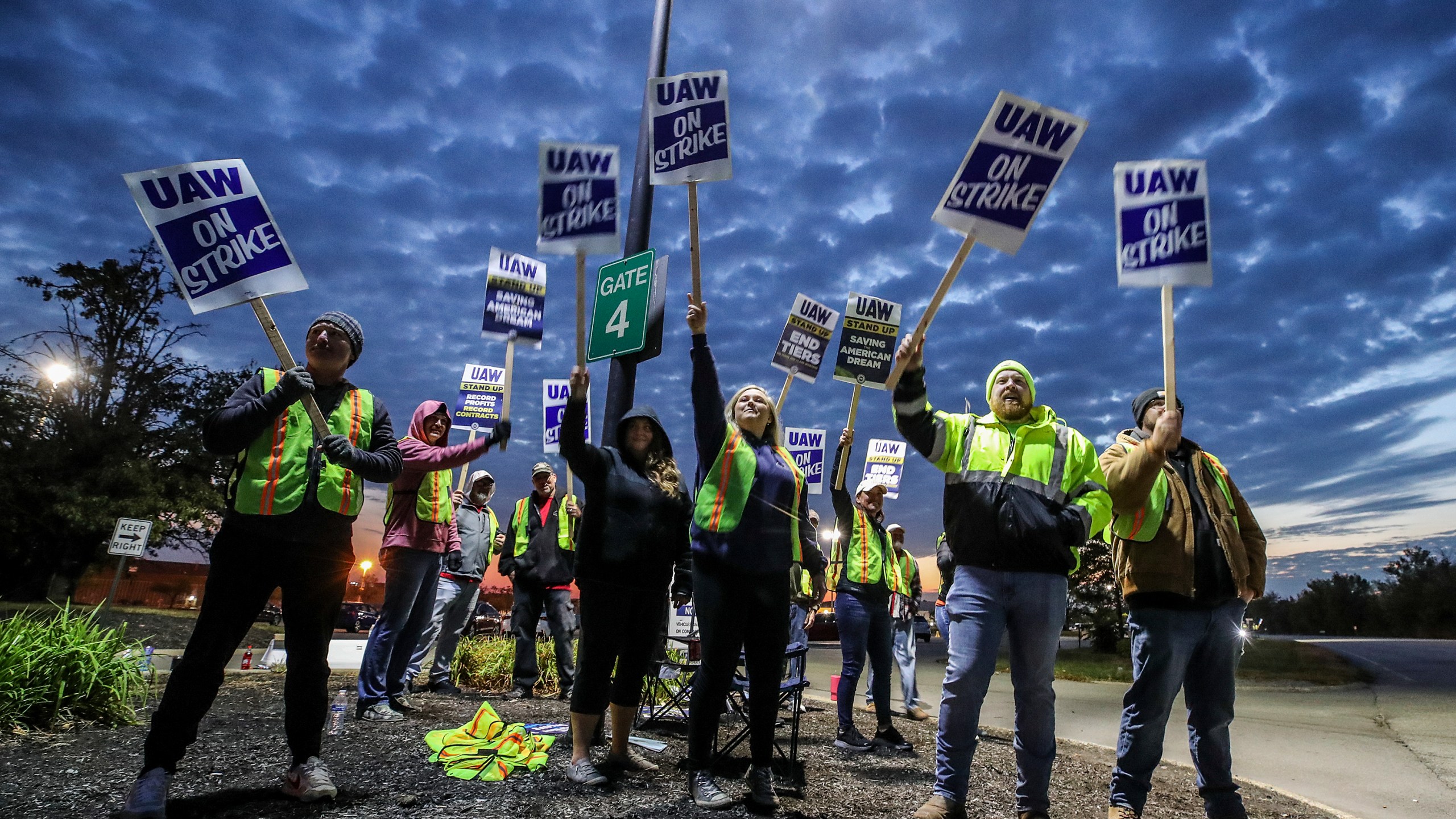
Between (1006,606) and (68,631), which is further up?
(1006,606)

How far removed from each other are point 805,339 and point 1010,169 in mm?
2892

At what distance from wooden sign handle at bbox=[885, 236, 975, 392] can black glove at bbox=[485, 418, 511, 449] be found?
1795mm

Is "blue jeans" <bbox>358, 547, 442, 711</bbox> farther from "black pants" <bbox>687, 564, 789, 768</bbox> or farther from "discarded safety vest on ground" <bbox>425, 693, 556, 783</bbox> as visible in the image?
"black pants" <bbox>687, 564, 789, 768</bbox>

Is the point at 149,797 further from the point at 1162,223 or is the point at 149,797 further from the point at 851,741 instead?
the point at 1162,223

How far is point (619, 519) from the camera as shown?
3648 millimetres

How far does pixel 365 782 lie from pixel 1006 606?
2.85 m

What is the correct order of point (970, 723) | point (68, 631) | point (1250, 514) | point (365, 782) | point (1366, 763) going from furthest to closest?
1. point (1366, 763)
2. point (68, 631)
3. point (1250, 514)
4. point (365, 782)
5. point (970, 723)

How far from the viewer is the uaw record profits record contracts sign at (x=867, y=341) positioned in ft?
20.9

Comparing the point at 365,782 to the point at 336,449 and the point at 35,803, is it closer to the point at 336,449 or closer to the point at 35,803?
the point at 35,803

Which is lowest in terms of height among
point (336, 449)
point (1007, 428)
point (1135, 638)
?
point (1135, 638)

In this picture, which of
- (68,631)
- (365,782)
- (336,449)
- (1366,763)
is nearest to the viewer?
(336,449)

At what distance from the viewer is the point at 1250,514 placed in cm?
375

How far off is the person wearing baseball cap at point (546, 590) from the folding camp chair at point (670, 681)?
863mm

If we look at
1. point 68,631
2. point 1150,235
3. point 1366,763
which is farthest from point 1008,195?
point 68,631
